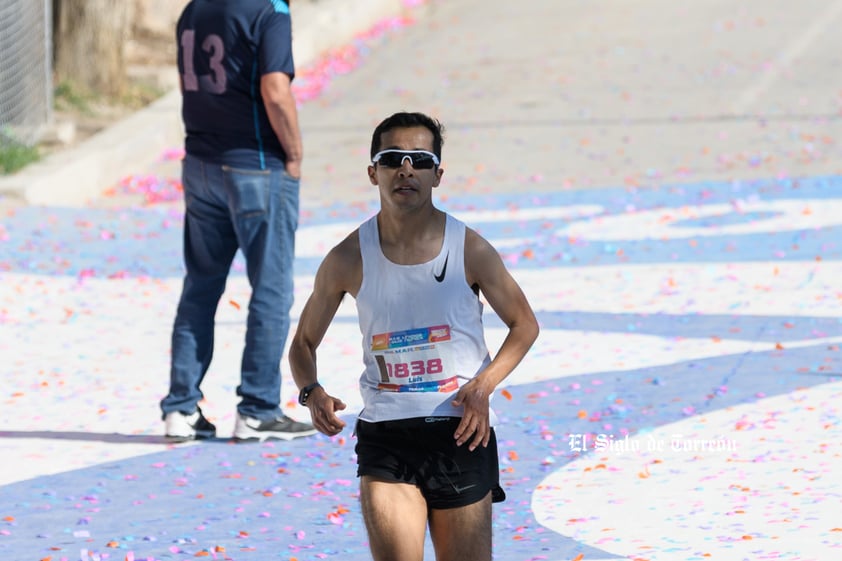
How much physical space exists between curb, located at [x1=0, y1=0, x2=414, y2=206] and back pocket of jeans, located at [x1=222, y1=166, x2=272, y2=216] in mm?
6271

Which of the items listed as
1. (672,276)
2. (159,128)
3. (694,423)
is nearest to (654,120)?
(159,128)

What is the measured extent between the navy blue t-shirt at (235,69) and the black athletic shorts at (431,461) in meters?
2.77

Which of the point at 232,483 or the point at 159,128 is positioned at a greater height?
the point at 159,128

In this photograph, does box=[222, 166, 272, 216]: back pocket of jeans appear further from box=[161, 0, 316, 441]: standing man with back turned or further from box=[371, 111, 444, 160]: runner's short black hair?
box=[371, 111, 444, 160]: runner's short black hair

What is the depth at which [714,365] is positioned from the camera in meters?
7.79

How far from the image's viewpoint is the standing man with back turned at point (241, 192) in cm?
676

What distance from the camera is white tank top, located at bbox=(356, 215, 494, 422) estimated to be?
13.8ft

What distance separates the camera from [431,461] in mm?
4191

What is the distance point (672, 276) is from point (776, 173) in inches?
137

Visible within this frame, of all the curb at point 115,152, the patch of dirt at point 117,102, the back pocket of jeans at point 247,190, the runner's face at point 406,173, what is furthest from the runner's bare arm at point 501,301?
the patch of dirt at point 117,102

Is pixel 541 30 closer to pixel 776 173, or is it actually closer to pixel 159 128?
pixel 159 128

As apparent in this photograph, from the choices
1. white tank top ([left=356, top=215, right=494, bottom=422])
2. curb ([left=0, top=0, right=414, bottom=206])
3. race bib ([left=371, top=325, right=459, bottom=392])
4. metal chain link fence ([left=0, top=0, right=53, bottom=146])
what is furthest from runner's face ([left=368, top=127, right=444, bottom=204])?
metal chain link fence ([left=0, top=0, right=53, bottom=146])

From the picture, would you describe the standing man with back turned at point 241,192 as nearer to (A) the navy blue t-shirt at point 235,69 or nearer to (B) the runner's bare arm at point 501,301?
(A) the navy blue t-shirt at point 235,69

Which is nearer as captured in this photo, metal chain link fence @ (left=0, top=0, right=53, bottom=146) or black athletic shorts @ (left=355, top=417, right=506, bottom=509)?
black athletic shorts @ (left=355, top=417, right=506, bottom=509)
